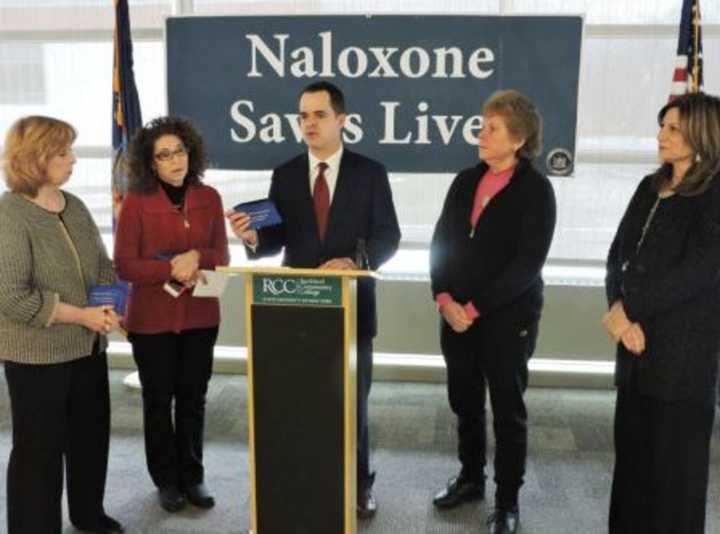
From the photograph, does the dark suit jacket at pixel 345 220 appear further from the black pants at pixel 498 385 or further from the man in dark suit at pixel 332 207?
the black pants at pixel 498 385

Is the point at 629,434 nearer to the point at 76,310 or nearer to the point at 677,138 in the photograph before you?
the point at 677,138

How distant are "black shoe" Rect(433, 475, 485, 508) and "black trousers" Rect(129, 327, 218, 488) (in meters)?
1.03

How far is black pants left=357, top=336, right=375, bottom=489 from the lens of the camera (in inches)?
109

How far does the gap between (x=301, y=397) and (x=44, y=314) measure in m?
0.89

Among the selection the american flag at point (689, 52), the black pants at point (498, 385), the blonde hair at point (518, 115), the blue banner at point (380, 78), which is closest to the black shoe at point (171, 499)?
the black pants at point (498, 385)

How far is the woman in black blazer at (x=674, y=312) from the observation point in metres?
2.08

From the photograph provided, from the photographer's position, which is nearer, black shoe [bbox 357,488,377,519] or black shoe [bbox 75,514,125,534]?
black shoe [bbox 75,514,125,534]

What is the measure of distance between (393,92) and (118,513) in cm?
246

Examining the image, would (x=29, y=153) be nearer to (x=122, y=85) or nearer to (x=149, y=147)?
(x=149, y=147)

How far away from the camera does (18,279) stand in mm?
2229

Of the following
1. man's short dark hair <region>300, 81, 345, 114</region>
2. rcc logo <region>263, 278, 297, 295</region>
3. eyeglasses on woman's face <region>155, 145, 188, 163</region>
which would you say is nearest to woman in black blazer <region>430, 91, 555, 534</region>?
man's short dark hair <region>300, 81, 345, 114</region>

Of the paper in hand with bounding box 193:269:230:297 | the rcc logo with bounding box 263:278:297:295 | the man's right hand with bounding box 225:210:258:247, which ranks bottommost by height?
the paper in hand with bounding box 193:269:230:297

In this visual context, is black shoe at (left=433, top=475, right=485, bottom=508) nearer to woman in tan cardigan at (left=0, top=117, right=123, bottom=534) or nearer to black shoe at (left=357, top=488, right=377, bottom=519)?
black shoe at (left=357, top=488, right=377, bottom=519)

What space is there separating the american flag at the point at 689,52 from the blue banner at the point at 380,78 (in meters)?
0.50
